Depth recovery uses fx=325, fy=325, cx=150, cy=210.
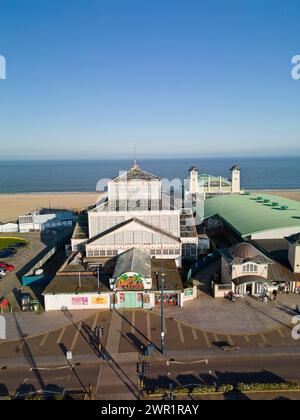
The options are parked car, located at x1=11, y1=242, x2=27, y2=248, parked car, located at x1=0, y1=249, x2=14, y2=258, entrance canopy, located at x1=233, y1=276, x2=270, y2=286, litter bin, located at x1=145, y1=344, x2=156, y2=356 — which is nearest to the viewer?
litter bin, located at x1=145, y1=344, x2=156, y2=356

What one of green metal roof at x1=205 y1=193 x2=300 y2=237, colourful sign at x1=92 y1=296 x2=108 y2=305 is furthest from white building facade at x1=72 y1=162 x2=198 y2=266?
green metal roof at x1=205 y1=193 x2=300 y2=237

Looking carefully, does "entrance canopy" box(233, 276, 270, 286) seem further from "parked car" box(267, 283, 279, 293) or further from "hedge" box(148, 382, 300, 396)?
"hedge" box(148, 382, 300, 396)

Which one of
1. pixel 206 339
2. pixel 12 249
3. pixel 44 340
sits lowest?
pixel 44 340

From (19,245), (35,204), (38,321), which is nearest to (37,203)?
(35,204)

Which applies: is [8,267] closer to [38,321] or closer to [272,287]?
[38,321]
